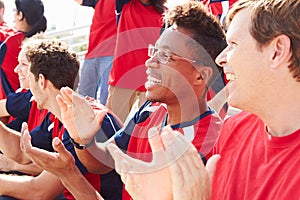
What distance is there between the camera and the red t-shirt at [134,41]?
3670mm

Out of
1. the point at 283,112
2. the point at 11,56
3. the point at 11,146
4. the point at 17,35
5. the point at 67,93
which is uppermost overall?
the point at 283,112

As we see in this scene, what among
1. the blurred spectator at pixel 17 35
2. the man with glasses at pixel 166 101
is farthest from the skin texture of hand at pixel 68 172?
the blurred spectator at pixel 17 35

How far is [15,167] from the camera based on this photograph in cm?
309

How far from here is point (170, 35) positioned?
2.40 m

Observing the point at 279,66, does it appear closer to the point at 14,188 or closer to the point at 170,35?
the point at 170,35

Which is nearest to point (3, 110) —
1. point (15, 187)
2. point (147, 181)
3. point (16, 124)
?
point (16, 124)

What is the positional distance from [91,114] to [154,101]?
10.1 inches

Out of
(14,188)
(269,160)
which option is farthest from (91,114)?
(269,160)

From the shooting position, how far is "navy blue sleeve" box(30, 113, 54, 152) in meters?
2.94

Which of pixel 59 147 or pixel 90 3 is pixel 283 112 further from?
pixel 90 3

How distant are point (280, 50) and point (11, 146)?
6.68 feet

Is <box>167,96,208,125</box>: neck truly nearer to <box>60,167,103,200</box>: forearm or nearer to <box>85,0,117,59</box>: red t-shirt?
<box>60,167,103,200</box>: forearm

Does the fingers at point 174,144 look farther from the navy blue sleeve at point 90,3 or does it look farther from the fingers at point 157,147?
the navy blue sleeve at point 90,3

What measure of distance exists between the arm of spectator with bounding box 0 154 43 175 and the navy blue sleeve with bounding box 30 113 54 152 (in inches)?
4.5
